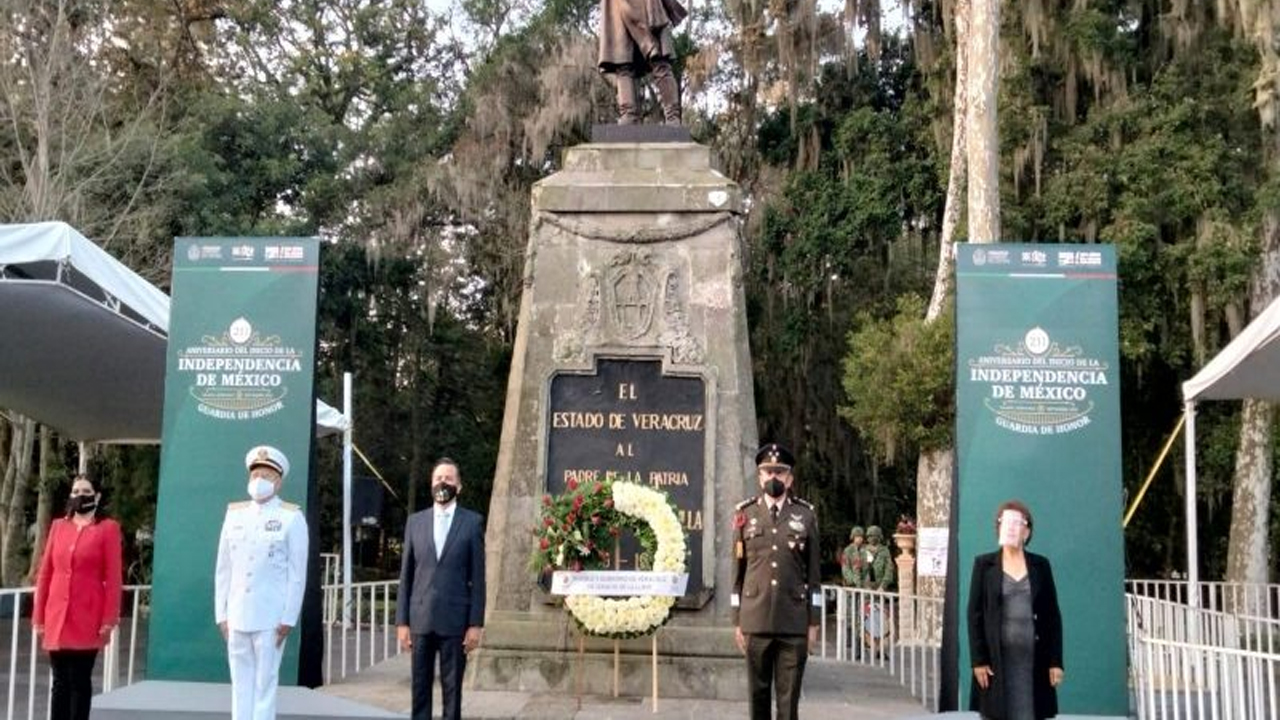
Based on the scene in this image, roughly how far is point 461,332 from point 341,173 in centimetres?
400

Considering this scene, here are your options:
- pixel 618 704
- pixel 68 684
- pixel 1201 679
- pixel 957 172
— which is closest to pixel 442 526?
pixel 68 684

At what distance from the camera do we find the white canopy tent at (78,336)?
937 centimetres

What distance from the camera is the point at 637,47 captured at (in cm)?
1048

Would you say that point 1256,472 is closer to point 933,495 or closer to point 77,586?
point 933,495

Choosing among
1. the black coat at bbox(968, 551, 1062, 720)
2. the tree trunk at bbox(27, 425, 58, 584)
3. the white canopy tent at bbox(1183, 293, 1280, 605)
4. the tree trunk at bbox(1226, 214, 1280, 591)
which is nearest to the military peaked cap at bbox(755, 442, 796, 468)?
the black coat at bbox(968, 551, 1062, 720)

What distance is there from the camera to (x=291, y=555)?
6785 millimetres

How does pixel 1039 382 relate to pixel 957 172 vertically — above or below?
below

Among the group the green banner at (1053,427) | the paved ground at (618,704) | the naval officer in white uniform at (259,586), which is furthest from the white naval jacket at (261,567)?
the green banner at (1053,427)

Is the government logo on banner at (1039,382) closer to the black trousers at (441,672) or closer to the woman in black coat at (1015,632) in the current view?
the woman in black coat at (1015,632)

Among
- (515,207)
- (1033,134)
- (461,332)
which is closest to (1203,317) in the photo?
(1033,134)

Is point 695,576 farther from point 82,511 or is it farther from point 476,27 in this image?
point 476,27

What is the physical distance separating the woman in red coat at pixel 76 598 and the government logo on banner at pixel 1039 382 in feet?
16.7

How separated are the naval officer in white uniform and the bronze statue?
4607mm

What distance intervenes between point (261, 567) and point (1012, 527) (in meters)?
3.59
